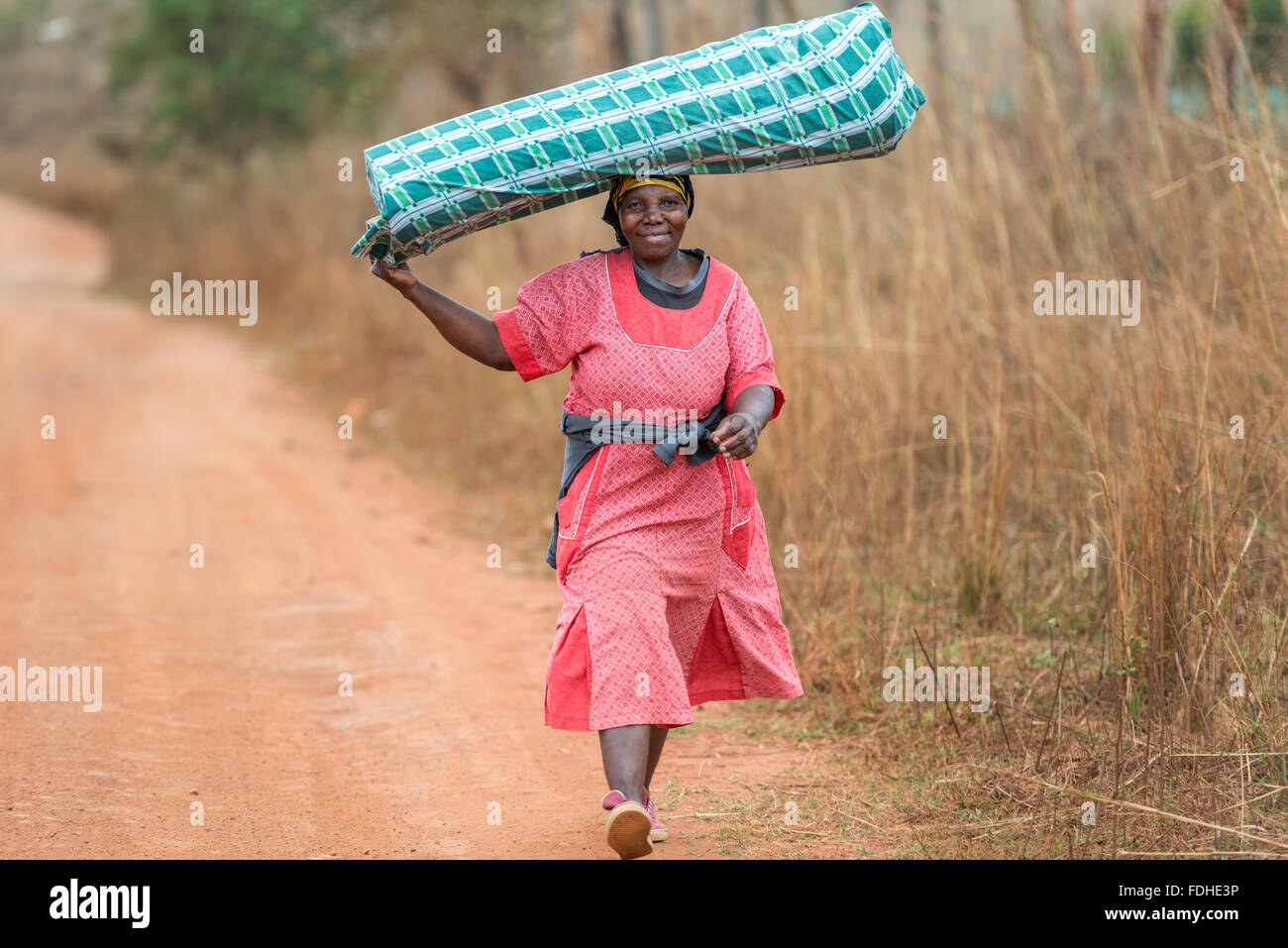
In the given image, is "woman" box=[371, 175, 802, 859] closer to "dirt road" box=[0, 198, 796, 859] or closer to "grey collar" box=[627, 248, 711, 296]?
"grey collar" box=[627, 248, 711, 296]

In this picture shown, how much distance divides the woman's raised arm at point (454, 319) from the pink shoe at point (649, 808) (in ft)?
3.06

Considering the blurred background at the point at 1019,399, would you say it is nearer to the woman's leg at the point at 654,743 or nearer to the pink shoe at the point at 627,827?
the woman's leg at the point at 654,743

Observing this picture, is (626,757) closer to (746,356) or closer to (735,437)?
(735,437)

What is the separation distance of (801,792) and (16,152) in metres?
33.7

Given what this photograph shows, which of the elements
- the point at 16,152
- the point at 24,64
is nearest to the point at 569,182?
the point at 16,152

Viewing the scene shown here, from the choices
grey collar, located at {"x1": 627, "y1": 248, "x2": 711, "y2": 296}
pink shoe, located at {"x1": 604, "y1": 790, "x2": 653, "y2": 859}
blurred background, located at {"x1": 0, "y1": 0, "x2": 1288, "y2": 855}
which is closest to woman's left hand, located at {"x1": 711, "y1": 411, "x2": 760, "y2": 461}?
grey collar, located at {"x1": 627, "y1": 248, "x2": 711, "y2": 296}

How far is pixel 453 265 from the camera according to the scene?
10.2 metres

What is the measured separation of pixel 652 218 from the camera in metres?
2.95

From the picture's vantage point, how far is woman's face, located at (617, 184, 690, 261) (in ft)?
9.71

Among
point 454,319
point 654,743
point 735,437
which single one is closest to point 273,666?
point 654,743

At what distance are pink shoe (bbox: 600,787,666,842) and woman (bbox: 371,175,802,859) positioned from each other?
19 millimetres

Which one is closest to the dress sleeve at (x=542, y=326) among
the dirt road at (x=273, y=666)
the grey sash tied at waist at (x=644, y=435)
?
the grey sash tied at waist at (x=644, y=435)

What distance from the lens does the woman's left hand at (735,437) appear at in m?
2.76
